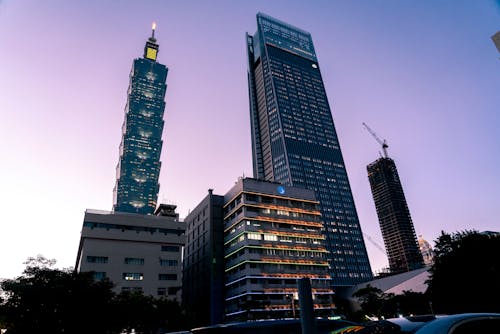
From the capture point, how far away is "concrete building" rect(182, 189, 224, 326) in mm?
96750

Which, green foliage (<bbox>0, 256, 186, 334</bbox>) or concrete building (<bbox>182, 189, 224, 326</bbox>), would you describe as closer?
green foliage (<bbox>0, 256, 186, 334</bbox>)

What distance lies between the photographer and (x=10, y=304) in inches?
1342

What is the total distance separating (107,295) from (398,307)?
210 feet

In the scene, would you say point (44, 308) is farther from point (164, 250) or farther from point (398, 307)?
point (398, 307)

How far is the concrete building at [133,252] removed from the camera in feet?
248

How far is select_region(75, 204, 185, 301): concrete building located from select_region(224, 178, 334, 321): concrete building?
17.9 m

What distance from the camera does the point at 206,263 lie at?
346 ft

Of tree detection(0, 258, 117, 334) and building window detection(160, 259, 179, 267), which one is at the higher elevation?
building window detection(160, 259, 179, 267)

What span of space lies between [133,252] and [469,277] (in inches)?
2806

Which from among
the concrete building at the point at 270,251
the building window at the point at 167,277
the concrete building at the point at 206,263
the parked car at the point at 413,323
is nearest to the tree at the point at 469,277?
the parked car at the point at 413,323

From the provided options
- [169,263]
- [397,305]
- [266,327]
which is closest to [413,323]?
[266,327]

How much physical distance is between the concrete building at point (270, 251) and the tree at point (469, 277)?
53.8m

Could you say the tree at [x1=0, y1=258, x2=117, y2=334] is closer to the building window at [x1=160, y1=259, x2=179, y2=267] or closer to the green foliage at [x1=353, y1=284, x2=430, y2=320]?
the building window at [x1=160, y1=259, x2=179, y2=267]

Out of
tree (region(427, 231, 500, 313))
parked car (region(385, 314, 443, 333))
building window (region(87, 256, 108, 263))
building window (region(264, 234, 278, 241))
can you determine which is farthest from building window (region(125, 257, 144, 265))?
parked car (region(385, 314, 443, 333))
